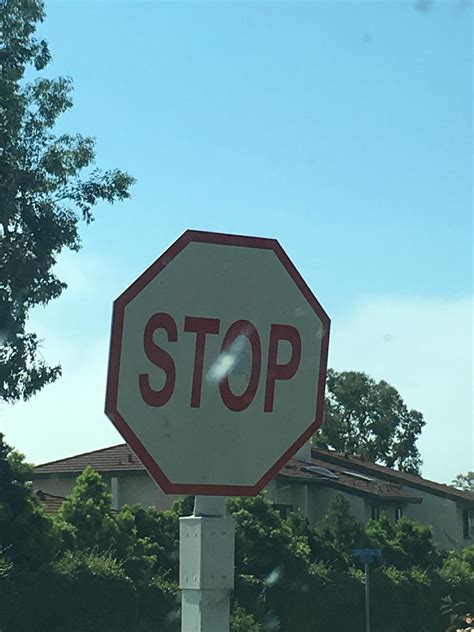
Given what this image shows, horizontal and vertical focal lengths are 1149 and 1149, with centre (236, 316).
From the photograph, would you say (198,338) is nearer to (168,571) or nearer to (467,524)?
(168,571)

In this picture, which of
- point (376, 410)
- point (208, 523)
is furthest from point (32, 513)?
point (376, 410)

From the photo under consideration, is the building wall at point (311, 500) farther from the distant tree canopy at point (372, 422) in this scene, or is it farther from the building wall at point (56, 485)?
the distant tree canopy at point (372, 422)

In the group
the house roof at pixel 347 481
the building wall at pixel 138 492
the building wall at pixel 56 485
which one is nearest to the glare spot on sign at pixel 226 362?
the building wall at pixel 138 492

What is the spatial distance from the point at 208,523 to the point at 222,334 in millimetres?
539

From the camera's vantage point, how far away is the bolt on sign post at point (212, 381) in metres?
3.15

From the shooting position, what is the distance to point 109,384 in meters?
3.10

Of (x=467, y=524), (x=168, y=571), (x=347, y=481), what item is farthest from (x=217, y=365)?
(x=467, y=524)

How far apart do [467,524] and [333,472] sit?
8409 millimetres

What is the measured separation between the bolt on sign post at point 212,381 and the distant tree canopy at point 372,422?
82610mm

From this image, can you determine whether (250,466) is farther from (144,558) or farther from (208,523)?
(144,558)

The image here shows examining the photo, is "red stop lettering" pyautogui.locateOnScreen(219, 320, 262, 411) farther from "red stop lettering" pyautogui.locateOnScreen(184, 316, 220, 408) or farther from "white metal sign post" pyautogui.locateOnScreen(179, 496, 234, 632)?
"white metal sign post" pyautogui.locateOnScreen(179, 496, 234, 632)

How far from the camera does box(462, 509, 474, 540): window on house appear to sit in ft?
184

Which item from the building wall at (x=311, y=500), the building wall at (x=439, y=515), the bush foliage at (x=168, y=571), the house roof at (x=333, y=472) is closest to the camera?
the bush foliage at (x=168, y=571)

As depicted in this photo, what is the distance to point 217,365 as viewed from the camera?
127 inches
